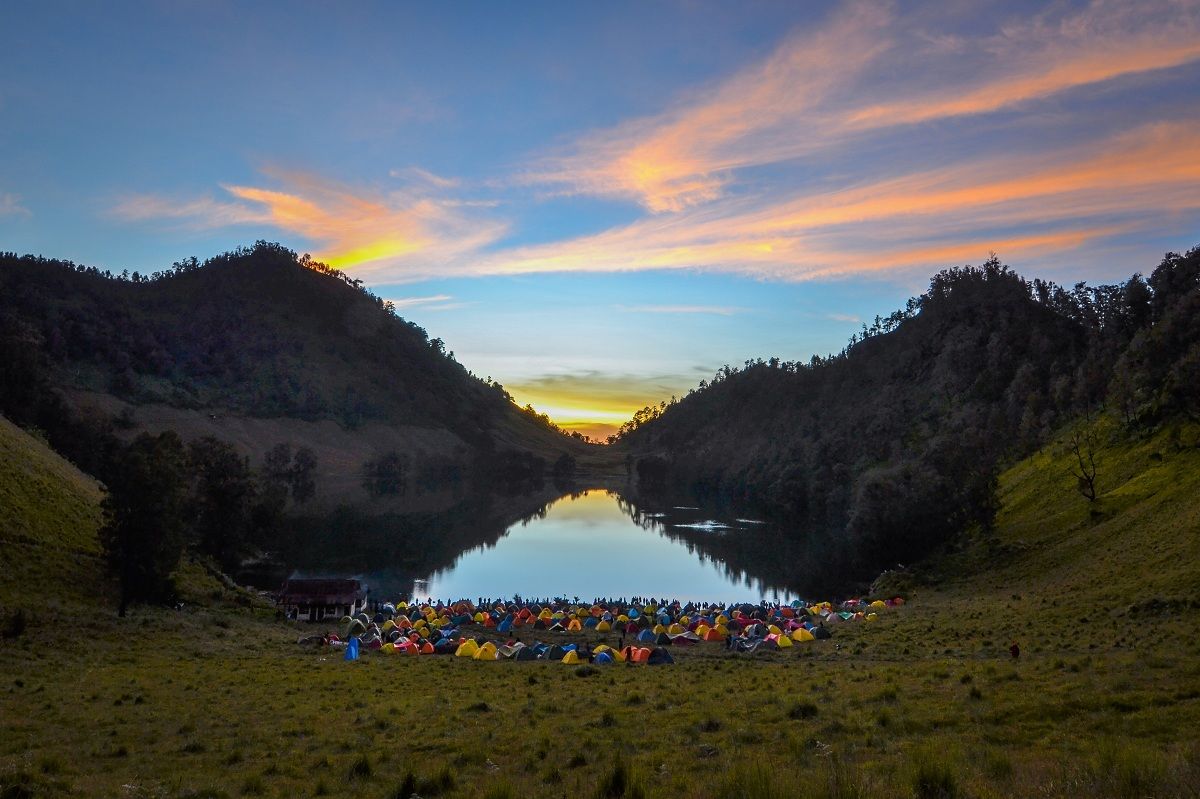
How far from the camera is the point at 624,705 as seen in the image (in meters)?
19.8

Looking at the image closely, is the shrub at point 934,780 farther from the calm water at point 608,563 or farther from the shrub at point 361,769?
the calm water at point 608,563

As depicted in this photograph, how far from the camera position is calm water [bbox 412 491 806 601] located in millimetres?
76938

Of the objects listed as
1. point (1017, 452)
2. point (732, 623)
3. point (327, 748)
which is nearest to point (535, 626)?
point (732, 623)

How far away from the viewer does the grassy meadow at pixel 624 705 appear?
10.6 metres

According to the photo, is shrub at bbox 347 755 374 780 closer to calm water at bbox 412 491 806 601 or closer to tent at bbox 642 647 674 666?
tent at bbox 642 647 674 666

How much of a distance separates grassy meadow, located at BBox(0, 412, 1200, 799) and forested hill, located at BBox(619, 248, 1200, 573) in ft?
77.6

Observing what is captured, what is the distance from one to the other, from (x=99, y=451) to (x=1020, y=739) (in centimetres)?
9169

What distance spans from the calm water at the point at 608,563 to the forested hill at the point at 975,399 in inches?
553

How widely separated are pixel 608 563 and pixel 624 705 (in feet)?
250

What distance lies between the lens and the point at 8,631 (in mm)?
29750

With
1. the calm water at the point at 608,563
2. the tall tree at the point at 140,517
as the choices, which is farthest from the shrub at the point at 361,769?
the calm water at the point at 608,563

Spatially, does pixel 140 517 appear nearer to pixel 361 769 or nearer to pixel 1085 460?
pixel 361 769

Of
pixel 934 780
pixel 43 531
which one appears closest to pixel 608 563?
pixel 43 531

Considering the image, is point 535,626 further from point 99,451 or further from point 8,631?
point 99,451
